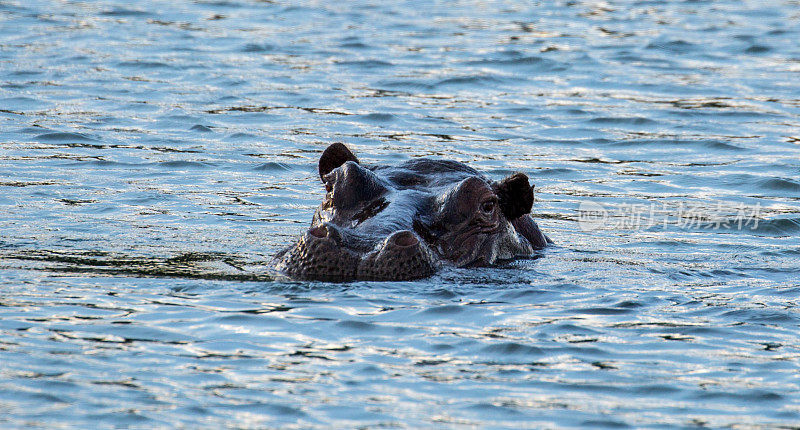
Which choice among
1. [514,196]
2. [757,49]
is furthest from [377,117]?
[757,49]

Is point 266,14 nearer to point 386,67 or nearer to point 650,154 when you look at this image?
point 386,67

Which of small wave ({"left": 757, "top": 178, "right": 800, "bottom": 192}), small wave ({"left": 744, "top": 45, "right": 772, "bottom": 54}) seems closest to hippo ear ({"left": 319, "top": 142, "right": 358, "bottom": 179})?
small wave ({"left": 757, "top": 178, "right": 800, "bottom": 192})

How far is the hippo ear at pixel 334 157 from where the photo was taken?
11.0 meters

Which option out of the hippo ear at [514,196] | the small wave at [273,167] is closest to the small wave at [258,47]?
the small wave at [273,167]

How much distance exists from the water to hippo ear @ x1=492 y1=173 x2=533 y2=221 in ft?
1.43

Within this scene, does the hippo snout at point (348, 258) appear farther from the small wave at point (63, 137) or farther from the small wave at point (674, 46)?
the small wave at point (674, 46)

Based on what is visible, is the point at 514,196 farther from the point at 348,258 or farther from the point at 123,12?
the point at 123,12

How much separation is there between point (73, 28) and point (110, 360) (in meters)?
18.8

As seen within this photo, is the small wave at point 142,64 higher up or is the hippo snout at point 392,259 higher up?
the small wave at point 142,64

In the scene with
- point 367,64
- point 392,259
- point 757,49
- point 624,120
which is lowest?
point 624,120

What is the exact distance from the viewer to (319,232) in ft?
30.1

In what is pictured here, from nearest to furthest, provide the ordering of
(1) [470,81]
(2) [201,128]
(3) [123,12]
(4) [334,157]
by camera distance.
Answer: (4) [334,157] < (2) [201,128] < (1) [470,81] < (3) [123,12]

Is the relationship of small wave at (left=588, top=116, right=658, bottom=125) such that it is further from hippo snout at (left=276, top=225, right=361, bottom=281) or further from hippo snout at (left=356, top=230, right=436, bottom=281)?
hippo snout at (left=276, top=225, right=361, bottom=281)

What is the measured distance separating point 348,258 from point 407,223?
0.84 metres
